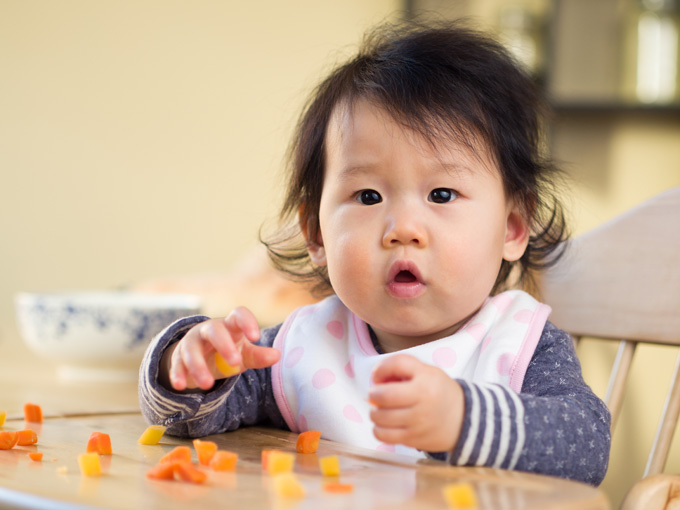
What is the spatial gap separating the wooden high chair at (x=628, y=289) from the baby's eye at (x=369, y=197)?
12.8 inches

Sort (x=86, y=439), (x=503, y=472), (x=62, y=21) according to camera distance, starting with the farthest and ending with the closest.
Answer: (x=62, y=21), (x=86, y=439), (x=503, y=472)

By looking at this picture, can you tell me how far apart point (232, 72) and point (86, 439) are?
2.36m

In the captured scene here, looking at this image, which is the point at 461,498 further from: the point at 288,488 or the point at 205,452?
the point at 205,452

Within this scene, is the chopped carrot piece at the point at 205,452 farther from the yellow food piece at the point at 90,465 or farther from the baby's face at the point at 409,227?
the baby's face at the point at 409,227

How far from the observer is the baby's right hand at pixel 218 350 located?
0.65 m

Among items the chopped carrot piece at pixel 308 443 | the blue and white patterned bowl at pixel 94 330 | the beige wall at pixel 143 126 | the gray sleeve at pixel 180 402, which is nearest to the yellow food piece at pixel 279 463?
the chopped carrot piece at pixel 308 443

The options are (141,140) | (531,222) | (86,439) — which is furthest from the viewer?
(141,140)

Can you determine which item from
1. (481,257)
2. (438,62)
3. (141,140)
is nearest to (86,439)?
(481,257)

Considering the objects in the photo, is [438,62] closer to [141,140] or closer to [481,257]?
[481,257]

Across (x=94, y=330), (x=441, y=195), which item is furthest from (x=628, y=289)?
(x=94, y=330)

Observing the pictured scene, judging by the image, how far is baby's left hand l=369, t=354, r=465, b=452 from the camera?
1.86ft

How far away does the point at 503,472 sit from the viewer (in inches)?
22.1

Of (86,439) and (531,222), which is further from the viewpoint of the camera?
(531,222)

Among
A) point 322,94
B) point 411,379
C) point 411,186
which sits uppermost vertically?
point 322,94
